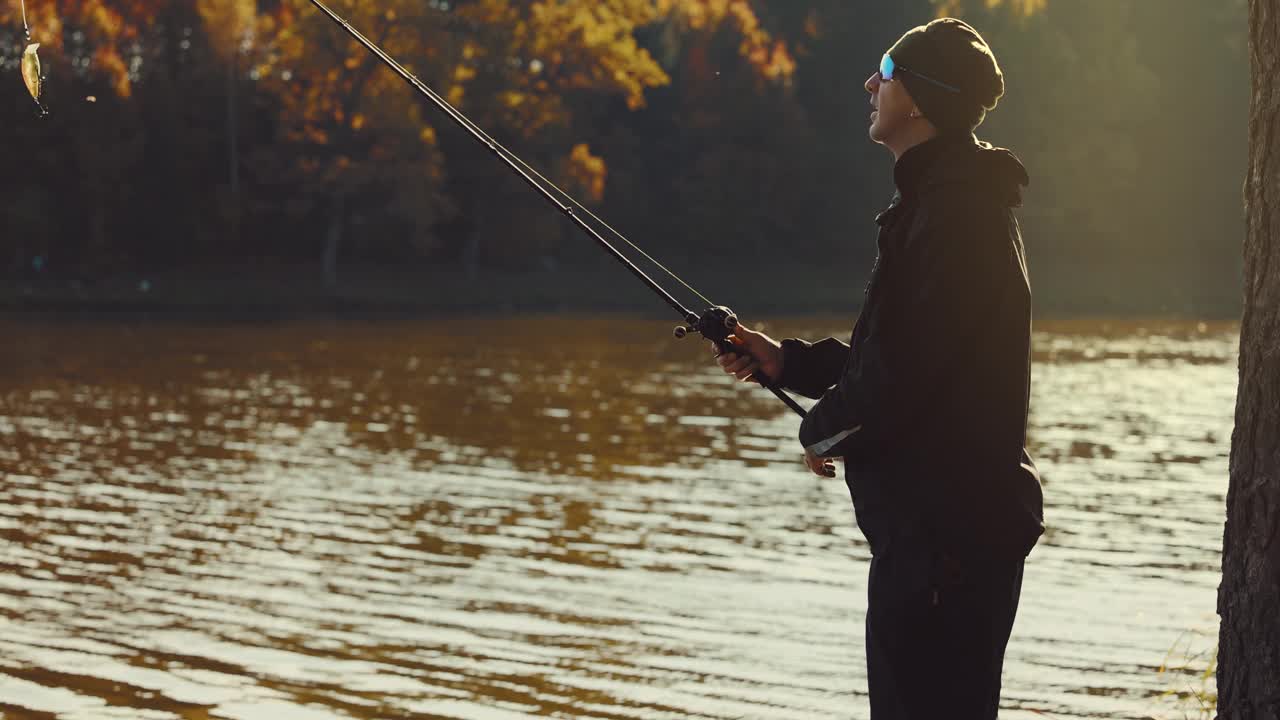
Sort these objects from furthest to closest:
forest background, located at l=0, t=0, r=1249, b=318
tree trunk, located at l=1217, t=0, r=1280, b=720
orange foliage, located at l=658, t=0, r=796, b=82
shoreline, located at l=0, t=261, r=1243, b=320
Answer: orange foliage, located at l=658, t=0, r=796, b=82 → forest background, located at l=0, t=0, r=1249, b=318 → shoreline, located at l=0, t=261, r=1243, b=320 → tree trunk, located at l=1217, t=0, r=1280, b=720

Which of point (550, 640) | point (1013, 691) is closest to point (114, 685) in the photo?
point (550, 640)

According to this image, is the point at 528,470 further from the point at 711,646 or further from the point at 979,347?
the point at 979,347

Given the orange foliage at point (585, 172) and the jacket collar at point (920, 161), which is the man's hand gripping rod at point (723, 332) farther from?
the orange foliage at point (585, 172)

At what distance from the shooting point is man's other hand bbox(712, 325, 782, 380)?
3699 mm

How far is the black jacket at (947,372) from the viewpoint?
3037 mm

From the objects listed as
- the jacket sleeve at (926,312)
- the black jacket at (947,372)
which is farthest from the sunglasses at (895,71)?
the jacket sleeve at (926,312)

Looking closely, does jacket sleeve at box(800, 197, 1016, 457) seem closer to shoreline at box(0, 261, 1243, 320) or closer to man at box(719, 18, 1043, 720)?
man at box(719, 18, 1043, 720)

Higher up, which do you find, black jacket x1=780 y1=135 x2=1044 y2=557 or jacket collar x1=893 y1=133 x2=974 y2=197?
jacket collar x1=893 y1=133 x2=974 y2=197

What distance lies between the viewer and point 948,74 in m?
3.22

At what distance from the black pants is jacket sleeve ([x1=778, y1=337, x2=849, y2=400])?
0.61 metres

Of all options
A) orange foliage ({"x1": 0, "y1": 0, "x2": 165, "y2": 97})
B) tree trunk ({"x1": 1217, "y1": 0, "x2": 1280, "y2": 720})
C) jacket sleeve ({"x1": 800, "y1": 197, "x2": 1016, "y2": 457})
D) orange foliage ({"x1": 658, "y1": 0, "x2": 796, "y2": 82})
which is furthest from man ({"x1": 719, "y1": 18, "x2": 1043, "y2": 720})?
orange foliage ({"x1": 658, "y1": 0, "x2": 796, "y2": 82})

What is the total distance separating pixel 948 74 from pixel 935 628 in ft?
3.45

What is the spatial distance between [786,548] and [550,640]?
300 centimetres

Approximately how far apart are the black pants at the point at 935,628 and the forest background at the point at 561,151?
37.4 metres
